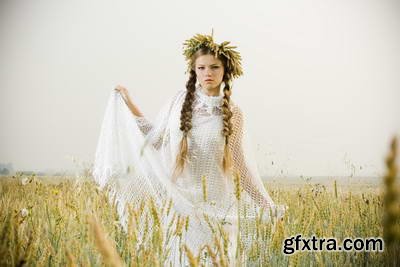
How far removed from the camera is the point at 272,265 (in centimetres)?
166

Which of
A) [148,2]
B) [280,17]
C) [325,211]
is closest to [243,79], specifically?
[280,17]

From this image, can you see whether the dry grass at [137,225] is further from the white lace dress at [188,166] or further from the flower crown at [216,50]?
the flower crown at [216,50]

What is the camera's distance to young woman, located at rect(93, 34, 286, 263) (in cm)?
197

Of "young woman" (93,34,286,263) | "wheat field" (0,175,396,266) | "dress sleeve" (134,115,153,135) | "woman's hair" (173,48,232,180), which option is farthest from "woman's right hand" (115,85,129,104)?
"wheat field" (0,175,396,266)

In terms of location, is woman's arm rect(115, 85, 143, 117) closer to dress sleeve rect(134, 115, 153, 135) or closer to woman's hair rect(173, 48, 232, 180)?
dress sleeve rect(134, 115, 153, 135)

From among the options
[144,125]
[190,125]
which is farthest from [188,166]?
[144,125]

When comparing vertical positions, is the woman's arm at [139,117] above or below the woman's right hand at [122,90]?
below

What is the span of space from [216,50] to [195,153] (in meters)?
0.45

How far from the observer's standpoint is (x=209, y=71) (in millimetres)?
1992

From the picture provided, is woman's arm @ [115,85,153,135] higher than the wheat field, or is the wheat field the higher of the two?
woman's arm @ [115,85,153,135]

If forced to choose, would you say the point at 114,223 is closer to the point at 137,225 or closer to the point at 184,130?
the point at 137,225

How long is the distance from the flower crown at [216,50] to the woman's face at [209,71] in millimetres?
39

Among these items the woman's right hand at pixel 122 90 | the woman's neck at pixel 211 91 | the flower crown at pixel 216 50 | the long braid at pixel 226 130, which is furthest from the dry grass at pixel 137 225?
the flower crown at pixel 216 50

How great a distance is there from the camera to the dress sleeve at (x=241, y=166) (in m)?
2.03
